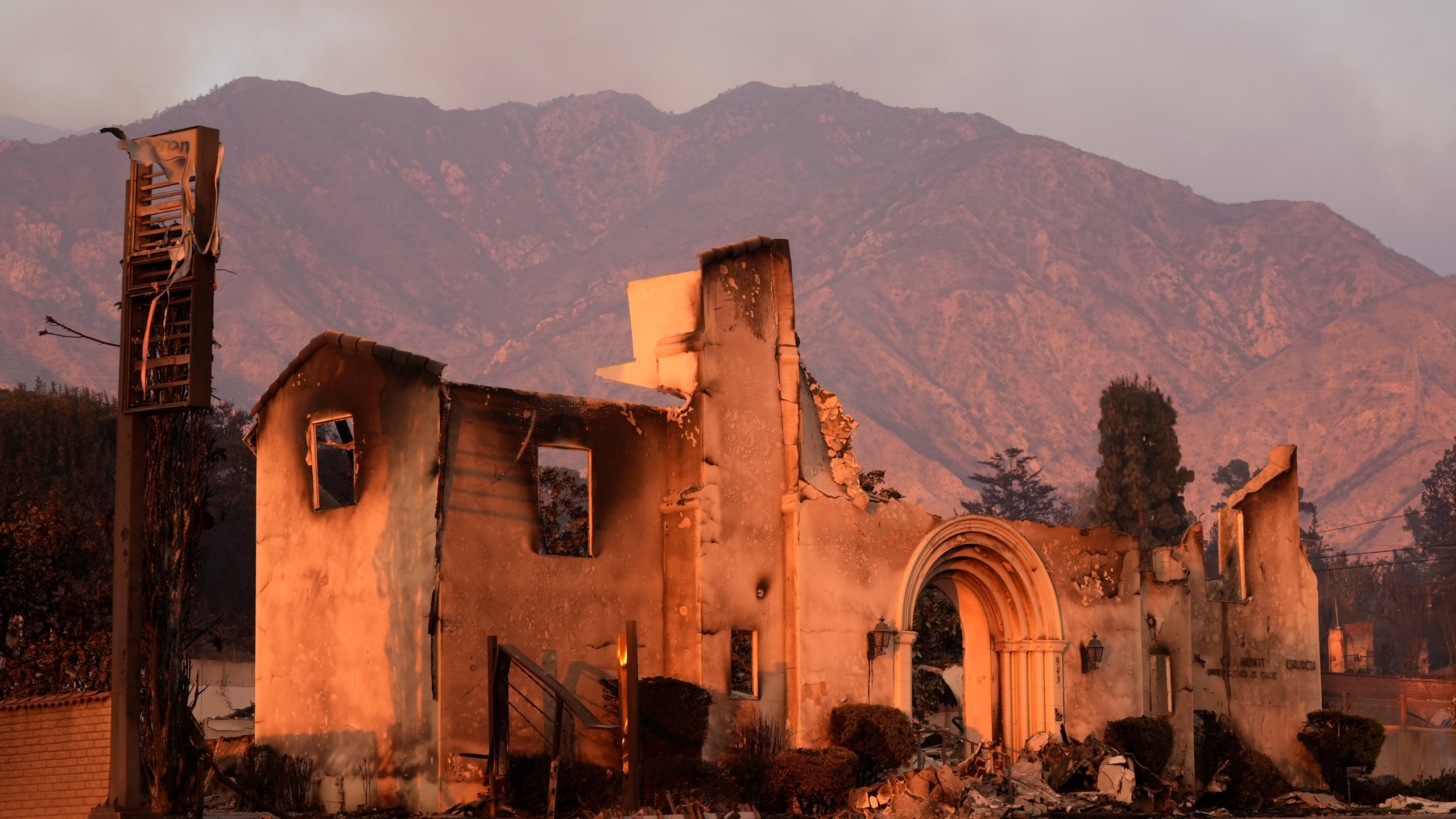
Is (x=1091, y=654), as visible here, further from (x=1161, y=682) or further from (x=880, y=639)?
(x=880, y=639)

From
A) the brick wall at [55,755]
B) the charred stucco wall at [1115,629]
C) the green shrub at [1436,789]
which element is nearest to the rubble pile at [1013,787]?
the charred stucco wall at [1115,629]

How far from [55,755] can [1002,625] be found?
15.8 m

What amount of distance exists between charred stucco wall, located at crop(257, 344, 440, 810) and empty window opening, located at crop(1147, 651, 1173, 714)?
45.5 ft

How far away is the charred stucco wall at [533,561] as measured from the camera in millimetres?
20688

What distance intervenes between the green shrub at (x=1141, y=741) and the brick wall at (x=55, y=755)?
16.6 metres

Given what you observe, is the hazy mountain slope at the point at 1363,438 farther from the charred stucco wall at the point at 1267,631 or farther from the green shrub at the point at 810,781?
the green shrub at the point at 810,781

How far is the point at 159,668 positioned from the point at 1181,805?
17615mm

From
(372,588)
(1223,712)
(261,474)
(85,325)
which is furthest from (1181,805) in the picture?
(85,325)

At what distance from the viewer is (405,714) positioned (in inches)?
813

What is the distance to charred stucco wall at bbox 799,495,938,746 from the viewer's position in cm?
2344

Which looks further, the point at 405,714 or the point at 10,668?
the point at 10,668

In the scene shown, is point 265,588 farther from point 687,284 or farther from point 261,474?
point 687,284

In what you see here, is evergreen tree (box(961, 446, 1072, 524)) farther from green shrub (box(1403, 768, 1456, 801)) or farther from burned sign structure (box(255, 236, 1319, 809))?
burned sign structure (box(255, 236, 1319, 809))

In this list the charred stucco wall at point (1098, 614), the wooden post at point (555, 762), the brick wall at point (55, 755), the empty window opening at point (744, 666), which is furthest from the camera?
the charred stucco wall at point (1098, 614)
